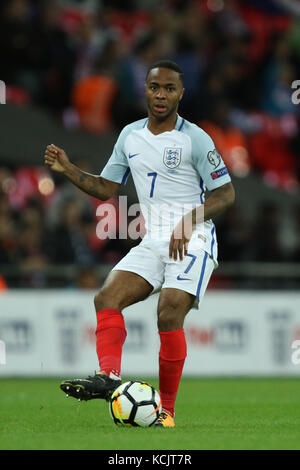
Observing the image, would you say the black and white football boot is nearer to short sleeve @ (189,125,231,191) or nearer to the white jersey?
the white jersey

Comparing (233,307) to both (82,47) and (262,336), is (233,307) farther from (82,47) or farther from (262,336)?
(82,47)

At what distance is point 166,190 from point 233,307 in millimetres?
6730

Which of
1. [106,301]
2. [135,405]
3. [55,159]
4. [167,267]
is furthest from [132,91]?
[135,405]

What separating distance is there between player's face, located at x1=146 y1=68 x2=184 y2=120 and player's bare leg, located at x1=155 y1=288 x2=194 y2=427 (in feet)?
4.15

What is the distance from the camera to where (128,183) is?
14.5m

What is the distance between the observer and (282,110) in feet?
56.3

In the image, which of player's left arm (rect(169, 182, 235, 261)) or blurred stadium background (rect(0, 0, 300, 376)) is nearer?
player's left arm (rect(169, 182, 235, 261))

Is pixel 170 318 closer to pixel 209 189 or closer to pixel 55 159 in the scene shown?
pixel 209 189

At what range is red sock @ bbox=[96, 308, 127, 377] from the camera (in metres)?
6.81

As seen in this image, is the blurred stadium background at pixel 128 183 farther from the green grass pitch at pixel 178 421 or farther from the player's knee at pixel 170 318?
the player's knee at pixel 170 318

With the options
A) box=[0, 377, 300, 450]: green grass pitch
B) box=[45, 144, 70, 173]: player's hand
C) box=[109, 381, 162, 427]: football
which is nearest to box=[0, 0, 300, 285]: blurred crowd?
box=[0, 377, 300, 450]: green grass pitch

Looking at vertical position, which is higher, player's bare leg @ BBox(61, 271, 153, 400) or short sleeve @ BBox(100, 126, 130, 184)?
short sleeve @ BBox(100, 126, 130, 184)
